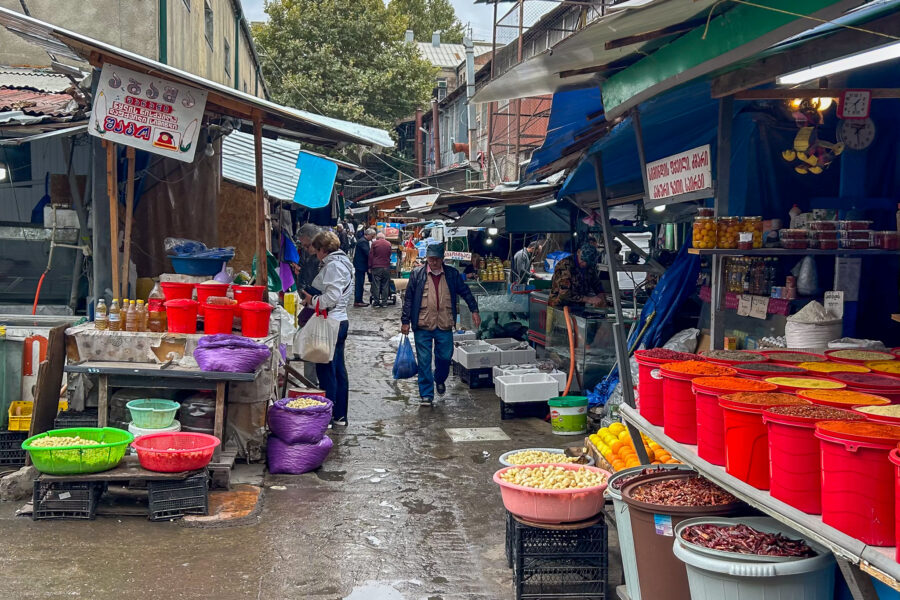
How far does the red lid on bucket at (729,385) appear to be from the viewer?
12.2ft

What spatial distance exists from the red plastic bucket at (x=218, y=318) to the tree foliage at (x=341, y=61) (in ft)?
86.3

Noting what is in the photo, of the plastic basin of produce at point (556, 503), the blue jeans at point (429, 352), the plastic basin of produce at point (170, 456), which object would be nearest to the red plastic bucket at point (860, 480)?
the plastic basin of produce at point (556, 503)

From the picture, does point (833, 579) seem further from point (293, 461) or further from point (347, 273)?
point (347, 273)

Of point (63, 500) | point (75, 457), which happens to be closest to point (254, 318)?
point (75, 457)

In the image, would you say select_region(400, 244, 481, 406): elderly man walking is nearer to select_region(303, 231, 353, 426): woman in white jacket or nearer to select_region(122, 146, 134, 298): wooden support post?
select_region(303, 231, 353, 426): woman in white jacket

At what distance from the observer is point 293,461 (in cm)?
764

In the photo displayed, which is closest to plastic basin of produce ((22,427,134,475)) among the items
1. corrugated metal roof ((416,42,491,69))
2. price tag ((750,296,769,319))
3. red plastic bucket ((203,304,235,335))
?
red plastic bucket ((203,304,235,335))

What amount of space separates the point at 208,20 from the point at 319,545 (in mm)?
15611

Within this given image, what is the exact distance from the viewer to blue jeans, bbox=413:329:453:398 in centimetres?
1089

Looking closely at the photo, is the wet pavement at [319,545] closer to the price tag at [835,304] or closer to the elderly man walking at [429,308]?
the elderly man walking at [429,308]

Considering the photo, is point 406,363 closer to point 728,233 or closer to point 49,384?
point 49,384

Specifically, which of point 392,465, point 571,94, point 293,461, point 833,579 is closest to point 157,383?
point 293,461

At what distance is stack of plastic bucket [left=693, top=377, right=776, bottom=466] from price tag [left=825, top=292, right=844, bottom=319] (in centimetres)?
247

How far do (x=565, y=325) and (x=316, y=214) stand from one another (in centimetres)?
748
